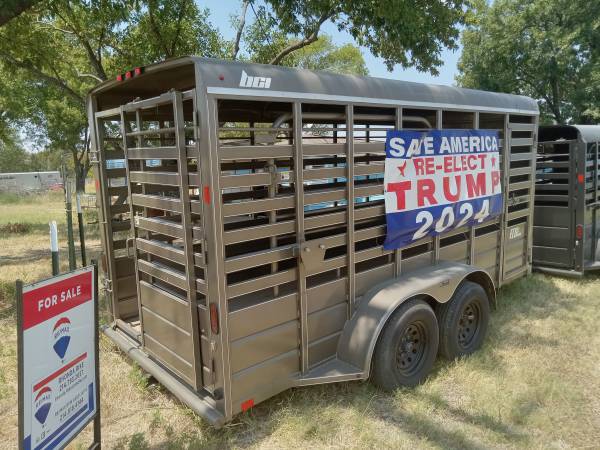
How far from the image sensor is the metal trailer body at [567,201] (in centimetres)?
609

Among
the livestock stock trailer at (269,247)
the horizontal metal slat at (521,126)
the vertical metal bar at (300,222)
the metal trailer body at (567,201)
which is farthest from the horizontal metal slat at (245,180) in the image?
the metal trailer body at (567,201)

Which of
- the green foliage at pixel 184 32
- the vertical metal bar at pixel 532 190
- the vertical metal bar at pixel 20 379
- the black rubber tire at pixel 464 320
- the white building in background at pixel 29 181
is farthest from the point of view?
the white building in background at pixel 29 181

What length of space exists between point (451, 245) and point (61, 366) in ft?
11.7

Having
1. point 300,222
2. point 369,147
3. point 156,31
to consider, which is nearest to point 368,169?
point 369,147

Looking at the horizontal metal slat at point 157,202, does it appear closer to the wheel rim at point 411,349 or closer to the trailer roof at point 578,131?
the wheel rim at point 411,349

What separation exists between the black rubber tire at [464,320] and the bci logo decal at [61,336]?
119 inches

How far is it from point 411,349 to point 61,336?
106 inches

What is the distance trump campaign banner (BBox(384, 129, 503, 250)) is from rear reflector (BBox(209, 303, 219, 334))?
164 centimetres

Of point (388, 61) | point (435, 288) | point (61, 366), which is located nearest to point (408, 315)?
point (435, 288)

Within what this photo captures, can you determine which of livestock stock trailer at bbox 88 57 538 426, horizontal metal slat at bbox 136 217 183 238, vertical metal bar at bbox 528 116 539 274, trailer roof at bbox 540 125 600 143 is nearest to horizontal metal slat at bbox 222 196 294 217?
livestock stock trailer at bbox 88 57 538 426

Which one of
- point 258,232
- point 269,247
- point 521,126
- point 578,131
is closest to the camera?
point 258,232

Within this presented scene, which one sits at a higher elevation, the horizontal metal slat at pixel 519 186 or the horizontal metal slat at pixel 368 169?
the horizontal metal slat at pixel 368 169

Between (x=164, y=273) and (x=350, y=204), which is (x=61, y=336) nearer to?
(x=164, y=273)

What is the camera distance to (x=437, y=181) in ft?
13.6
